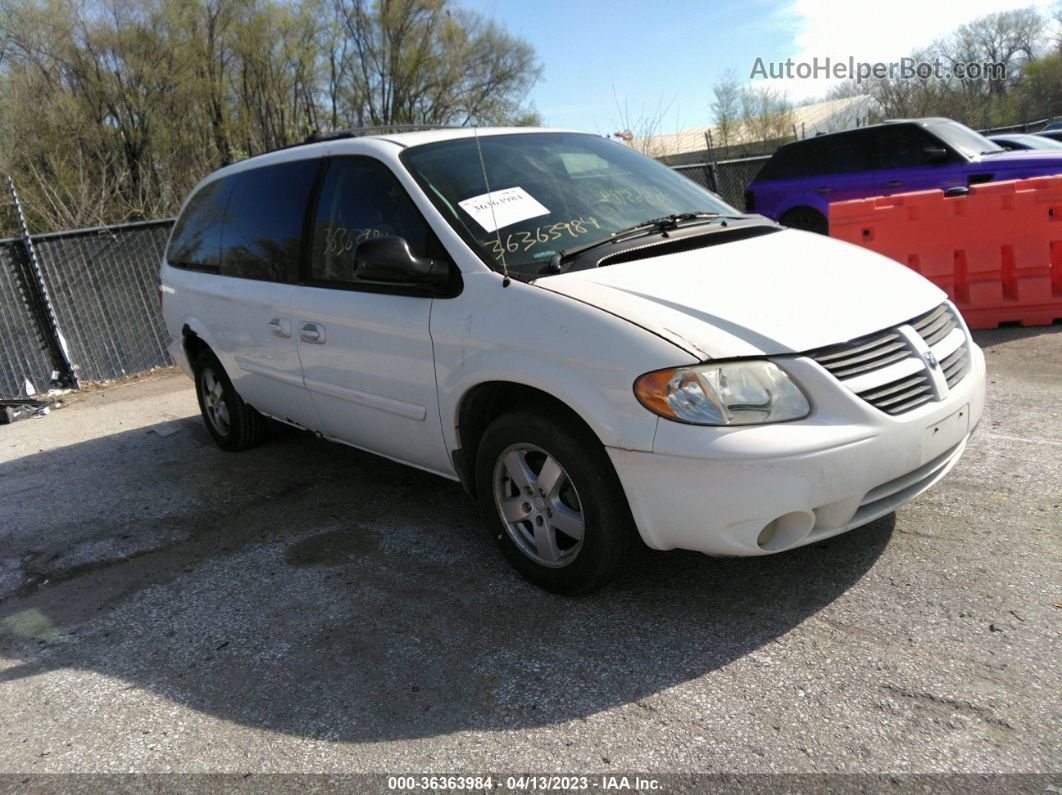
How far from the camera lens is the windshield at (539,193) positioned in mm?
3564

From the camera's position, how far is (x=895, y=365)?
9.84 feet

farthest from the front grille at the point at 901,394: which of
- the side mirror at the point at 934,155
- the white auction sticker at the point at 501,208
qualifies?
the side mirror at the point at 934,155

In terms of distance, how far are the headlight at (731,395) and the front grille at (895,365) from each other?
0.17 metres

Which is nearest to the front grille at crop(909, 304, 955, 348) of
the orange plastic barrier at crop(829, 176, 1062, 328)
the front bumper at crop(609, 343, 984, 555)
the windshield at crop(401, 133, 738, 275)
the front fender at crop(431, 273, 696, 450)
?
the front bumper at crop(609, 343, 984, 555)

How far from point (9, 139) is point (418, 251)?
729 inches

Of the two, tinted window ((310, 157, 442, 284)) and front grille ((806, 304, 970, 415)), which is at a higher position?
tinted window ((310, 157, 442, 284))

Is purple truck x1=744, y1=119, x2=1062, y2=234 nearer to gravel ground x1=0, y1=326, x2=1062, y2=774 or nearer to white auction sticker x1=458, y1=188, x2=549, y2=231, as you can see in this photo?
gravel ground x1=0, y1=326, x2=1062, y2=774

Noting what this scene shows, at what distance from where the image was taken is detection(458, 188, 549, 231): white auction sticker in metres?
3.61

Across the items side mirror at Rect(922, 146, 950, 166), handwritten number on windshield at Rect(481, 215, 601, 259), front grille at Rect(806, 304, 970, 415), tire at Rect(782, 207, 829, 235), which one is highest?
handwritten number on windshield at Rect(481, 215, 601, 259)

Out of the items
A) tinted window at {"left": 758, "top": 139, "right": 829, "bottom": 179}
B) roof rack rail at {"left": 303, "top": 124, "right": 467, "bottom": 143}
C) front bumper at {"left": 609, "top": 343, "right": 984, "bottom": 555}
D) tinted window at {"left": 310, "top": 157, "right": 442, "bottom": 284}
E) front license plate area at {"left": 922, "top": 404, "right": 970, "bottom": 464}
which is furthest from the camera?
tinted window at {"left": 758, "top": 139, "right": 829, "bottom": 179}

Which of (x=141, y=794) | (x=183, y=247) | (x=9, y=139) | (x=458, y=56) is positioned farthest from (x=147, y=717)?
(x=458, y=56)

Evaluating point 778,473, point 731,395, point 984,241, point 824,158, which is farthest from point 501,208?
point 824,158

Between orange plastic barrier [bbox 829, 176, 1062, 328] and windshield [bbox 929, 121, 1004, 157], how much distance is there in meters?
3.43

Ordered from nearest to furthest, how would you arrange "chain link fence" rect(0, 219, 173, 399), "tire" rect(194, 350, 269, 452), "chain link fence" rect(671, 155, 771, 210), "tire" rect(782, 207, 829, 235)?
"tire" rect(194, 350, 269, 452), "chain link fence" rect(0, 219, 173, 399), "tire" rect(782, 207, 829, 235), "chain link fence" rect(671, 155, 771, 210)
